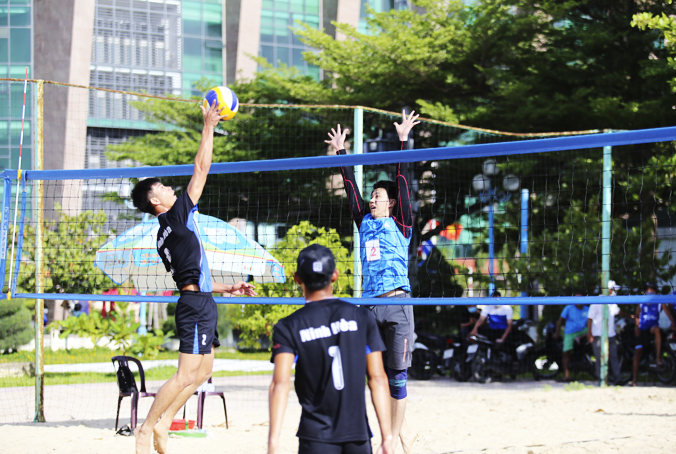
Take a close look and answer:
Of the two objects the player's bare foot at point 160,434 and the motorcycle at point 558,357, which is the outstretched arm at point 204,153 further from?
the motorcycle at point 558,357

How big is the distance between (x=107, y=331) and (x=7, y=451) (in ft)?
25.5

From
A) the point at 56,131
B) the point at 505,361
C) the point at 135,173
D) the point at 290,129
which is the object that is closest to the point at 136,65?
the point at 56,131

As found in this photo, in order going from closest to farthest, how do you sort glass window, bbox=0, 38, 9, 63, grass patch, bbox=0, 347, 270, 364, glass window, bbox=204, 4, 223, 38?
grass patch, bbox=0, 347, 270, 364
glass window, bbox=0, 38, 9, 63
glass window, bbox=204, 4, 223, 38

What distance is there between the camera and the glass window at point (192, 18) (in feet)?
95.1

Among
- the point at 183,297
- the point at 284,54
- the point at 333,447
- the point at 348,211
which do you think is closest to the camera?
the point at 333,447

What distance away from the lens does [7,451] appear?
201 inches

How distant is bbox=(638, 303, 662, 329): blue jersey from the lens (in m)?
10.0

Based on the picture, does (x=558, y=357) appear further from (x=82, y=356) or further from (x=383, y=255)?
(x=82, y=356)

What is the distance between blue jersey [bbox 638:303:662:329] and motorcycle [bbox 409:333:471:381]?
9.35 ft

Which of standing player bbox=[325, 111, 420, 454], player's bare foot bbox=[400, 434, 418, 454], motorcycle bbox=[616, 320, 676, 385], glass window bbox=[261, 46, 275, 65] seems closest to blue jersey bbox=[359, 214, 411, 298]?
standing player bbox=[325, 111, 420, 454]

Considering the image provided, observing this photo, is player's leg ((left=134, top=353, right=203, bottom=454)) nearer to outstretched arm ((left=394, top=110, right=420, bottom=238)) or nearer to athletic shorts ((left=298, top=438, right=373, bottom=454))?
outstretched arm ((left=394, top=110, right=420, bottom=238))

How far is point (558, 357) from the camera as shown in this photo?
11359 mm

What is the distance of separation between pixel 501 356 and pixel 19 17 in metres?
25.3

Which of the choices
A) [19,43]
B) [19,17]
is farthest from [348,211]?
[19,17]
